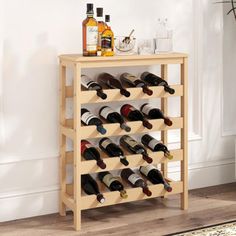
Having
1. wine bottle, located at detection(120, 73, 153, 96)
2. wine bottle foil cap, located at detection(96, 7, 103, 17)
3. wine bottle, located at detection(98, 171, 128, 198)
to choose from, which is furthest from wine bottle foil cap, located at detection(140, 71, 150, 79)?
wine bottle, located at detection(98, 171, 128, 198)

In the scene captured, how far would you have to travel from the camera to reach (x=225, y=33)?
377 cm

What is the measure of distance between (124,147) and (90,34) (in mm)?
742

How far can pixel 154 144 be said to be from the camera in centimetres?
328

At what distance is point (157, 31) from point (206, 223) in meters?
1.21

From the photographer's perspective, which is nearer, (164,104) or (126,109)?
(126,109)

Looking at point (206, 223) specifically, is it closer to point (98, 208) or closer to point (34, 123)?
point (98, 208)

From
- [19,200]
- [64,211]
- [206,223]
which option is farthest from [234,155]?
[19,200]

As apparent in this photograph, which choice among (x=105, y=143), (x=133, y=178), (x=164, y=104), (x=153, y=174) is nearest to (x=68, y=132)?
(x=105, y=143)

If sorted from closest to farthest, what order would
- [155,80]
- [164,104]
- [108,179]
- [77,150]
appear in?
[77,150]
[108,179]
[155,80]
[164,104]

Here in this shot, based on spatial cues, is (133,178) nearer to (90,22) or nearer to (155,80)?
(155,80)

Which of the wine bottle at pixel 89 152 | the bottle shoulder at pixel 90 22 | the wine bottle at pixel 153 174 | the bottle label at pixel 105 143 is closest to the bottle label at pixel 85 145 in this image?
the wine bottle at pixel 89 152

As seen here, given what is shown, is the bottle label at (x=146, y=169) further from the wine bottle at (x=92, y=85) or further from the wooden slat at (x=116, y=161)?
the wine bottle at (x=92, y=85)

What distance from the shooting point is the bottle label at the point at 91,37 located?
2.96 meters

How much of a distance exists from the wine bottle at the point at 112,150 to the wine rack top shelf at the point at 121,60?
0.48 metres
